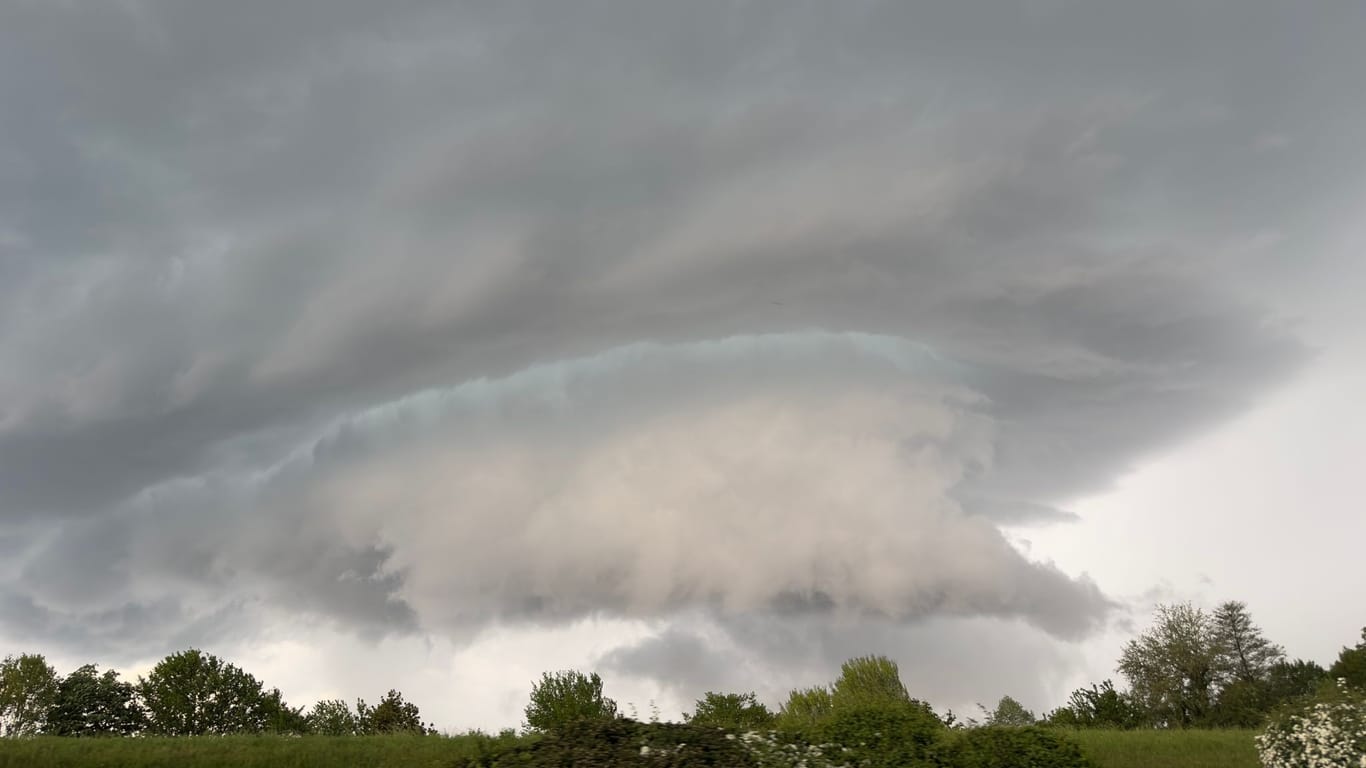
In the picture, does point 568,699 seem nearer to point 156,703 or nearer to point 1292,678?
point 156,703

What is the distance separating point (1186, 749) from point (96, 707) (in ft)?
240

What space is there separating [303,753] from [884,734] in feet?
59.0

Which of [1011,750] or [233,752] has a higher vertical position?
[233,752]

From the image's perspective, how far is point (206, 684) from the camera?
65.7 metres

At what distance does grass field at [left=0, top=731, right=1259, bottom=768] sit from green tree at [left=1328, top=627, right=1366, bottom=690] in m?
47.8

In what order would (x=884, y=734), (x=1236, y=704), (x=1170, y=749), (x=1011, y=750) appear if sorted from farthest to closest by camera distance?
1. (x=1236, y=704)
2. (x=1170, y=749)
3. (x=884, y=734)
4. (x=1011, y=750)

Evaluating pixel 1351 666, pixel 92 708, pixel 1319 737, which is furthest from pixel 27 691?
pixel 1351 666

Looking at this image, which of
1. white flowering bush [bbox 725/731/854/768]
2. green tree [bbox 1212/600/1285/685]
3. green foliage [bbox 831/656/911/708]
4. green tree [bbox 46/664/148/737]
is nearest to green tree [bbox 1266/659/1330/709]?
green tree [bbox 1212/600/1285/685]

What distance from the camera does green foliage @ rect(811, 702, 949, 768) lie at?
23219 millimetres

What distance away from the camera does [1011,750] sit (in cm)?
2392

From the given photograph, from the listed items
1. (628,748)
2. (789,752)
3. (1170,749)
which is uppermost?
(628,748)

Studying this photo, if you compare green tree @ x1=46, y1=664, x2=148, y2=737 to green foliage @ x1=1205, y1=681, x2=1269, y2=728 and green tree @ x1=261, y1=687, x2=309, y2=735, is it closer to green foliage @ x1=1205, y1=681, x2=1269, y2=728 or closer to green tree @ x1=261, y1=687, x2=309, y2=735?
green tree @ x1=261, y1=687, x2=309, y2=735

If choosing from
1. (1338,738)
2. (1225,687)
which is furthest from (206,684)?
(1225,687)

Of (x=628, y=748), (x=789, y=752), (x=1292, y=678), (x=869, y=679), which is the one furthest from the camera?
(x=1292, y=678)
